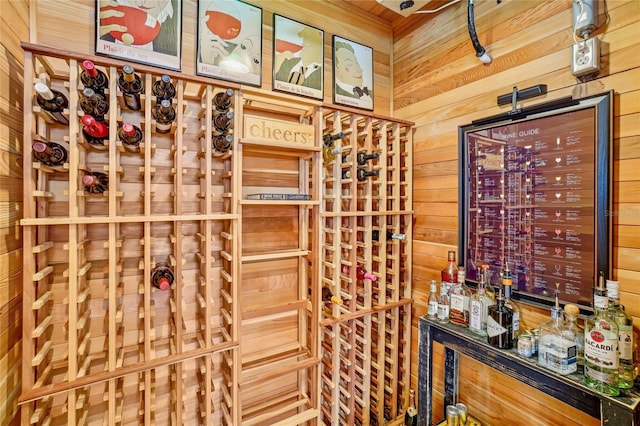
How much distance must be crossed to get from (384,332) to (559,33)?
1.90m

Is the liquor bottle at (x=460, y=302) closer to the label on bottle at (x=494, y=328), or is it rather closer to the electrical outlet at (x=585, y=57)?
the label on bottle at (x=494, y=328)

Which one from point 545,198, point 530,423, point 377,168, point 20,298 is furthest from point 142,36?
point 530,423

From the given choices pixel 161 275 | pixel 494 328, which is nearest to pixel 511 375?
pixel 494 328

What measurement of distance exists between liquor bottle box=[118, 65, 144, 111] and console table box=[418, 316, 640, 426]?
6.13ft

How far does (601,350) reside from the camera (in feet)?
3.40

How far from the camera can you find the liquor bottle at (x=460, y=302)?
5.16 feet

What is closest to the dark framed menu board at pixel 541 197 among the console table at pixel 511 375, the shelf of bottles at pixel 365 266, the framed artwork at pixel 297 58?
the console table at pixel 511 375

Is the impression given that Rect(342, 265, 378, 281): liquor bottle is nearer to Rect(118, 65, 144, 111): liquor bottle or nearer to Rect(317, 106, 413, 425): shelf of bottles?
Rect(317, 106, 413, 425): shelf of bottles

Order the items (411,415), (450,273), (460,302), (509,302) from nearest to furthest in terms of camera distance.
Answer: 1. (509,302)
2. (460,302)
3. (450,273)
4. (411,415)

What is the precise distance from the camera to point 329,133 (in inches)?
68.9

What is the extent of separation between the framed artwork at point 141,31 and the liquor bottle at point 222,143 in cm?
47

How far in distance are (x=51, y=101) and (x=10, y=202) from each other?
42 centimetres

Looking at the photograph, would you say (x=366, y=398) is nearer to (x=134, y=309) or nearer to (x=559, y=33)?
(x=134, y=309)

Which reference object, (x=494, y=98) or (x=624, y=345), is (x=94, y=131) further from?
(x=624, y=345)
